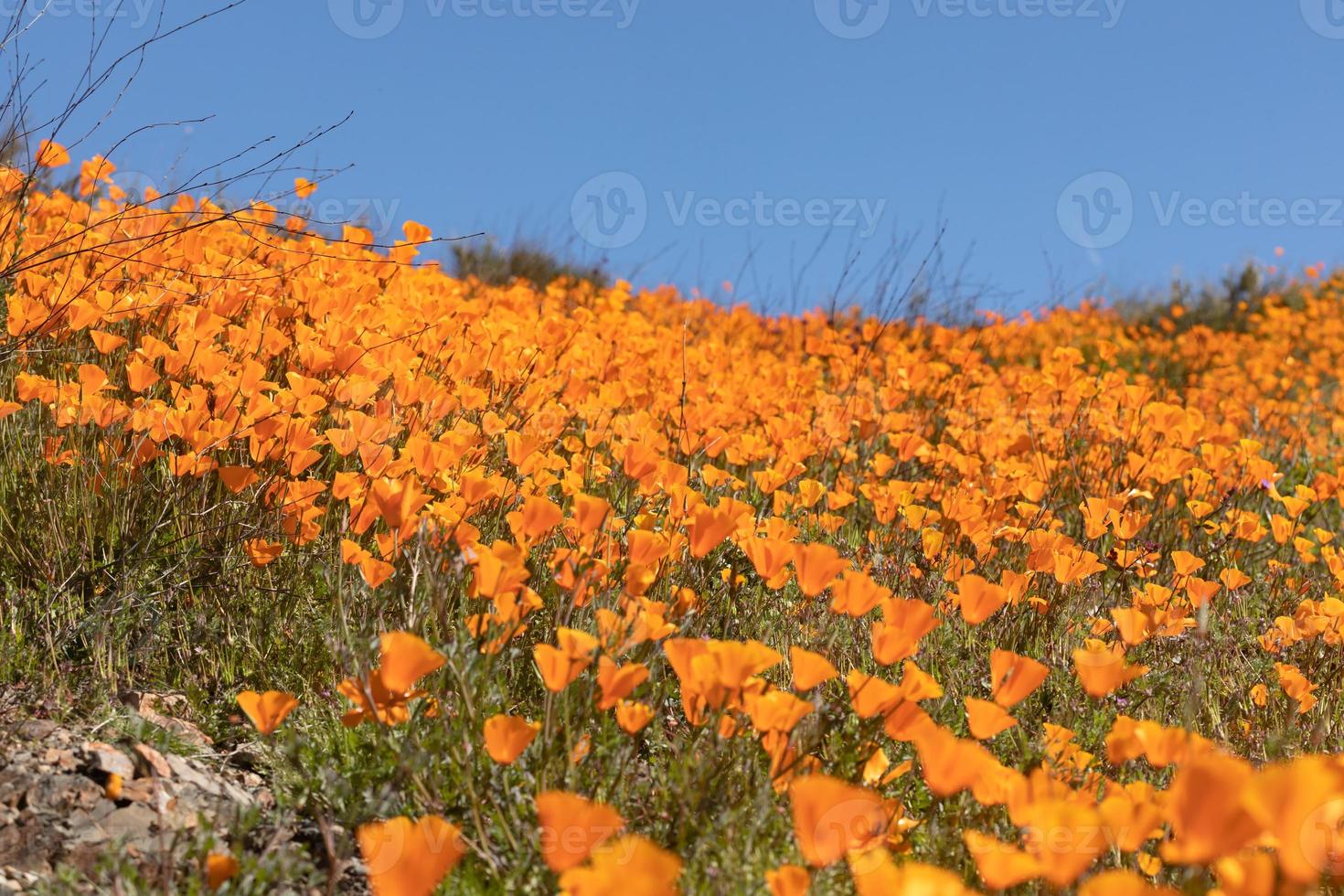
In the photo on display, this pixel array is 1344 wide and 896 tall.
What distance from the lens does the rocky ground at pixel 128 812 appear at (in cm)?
171

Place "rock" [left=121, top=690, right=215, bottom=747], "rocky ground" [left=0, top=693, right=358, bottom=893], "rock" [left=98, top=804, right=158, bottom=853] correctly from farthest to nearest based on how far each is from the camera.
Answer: "rock" [left=121, top=690, right=215, bottom=747] < "rock" [left=98, top=804, right=158, bottom=853] < "rocky ground" [left=0, top=693, right=358, bottom=893]

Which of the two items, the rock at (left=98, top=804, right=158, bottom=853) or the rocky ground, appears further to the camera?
the rock at (left=98, top=804, right=158, bottom=853)

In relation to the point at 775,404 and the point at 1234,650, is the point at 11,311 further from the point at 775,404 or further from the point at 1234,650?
the point at 1234,650

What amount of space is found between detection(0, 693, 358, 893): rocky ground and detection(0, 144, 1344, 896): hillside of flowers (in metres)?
0.06

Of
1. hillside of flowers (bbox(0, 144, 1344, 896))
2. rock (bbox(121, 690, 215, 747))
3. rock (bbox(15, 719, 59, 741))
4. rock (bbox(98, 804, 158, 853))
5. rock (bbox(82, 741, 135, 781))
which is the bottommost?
rock (bbox(98, 804, 158, 853))

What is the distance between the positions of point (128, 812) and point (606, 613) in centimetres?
97

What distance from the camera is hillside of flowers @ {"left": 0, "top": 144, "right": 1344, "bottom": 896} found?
1528mm

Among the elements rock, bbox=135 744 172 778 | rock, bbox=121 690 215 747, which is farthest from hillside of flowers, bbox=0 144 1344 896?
rock, bbox=135 744 172 778

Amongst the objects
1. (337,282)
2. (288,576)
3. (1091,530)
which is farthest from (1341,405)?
(288,576)

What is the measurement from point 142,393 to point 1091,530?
9.94 ft

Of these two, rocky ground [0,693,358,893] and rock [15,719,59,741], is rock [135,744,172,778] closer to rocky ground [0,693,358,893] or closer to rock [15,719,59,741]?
rocky ground [0,693,358,893]

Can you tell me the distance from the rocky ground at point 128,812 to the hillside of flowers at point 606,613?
0.06 metres

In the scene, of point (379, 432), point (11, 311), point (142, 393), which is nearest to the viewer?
point (379, 432)

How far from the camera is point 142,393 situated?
3516 millimetres
